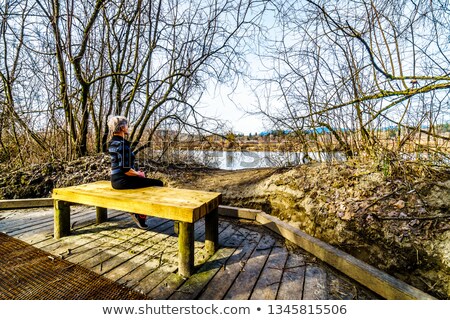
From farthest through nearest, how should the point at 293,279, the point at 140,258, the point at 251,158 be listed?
the point at 251,158 < the point at 140,258 < the point at 293,279

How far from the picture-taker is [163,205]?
6.56 ft

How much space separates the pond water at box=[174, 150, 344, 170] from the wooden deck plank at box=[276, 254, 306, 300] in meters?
2.89

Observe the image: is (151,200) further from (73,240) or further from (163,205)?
(73,240)

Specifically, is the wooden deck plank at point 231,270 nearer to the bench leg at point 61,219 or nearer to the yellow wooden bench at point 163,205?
the yellow wooden bench at point 163,205

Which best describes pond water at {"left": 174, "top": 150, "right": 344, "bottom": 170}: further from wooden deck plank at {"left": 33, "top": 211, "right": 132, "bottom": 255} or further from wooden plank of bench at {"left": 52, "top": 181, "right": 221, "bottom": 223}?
wooden deck plank at {"left": 33, "top": 211, "right": 132, "bottom": 255}

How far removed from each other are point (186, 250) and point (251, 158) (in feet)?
16.7

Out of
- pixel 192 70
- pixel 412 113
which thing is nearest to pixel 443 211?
pixel 412 113

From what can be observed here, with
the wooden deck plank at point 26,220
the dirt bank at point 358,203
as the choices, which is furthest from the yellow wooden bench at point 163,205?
the dirt bank at point 358,203

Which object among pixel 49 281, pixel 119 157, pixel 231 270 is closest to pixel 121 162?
pixel 119 157

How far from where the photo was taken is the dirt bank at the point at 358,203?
255 cm

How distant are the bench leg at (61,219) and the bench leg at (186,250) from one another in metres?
1.67

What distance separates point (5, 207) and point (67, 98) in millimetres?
2712
